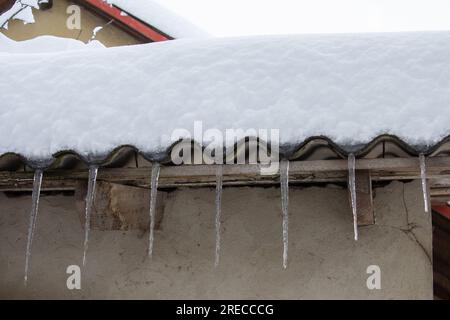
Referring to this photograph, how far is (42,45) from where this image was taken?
20.1 ft

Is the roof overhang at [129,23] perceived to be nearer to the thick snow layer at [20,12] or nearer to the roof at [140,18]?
the roof at [140,18]

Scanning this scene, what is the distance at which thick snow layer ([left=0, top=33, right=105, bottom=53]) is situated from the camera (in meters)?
6.08

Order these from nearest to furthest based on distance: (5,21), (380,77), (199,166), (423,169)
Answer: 1. (423,169)
2. (199,166)
3. (380,77)
4. (5,21)

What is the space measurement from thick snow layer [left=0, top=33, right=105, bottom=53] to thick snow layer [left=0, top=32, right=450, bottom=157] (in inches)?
135

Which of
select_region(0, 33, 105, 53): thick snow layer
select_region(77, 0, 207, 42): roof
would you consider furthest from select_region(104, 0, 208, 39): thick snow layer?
select_region(0, 33, 105, 53): thick snow layer

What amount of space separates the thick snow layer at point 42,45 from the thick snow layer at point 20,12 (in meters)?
0.21

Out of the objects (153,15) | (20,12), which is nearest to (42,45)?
(20,12)

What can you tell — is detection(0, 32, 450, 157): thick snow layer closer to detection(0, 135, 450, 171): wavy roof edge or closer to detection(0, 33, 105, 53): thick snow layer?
detection(0, 135, 450, 171): wavy roof edge

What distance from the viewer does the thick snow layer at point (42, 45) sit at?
608cm

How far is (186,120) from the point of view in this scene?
2.24 meters

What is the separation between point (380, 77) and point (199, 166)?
2.86 ft

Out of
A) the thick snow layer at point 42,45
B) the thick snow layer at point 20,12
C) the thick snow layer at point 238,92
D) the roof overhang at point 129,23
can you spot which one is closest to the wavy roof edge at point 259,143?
the thick snow layer at point 238,92

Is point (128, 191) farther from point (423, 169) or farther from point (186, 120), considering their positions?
point (423, 169)

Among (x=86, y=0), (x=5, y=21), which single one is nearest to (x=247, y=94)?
(x=86, y=0)
